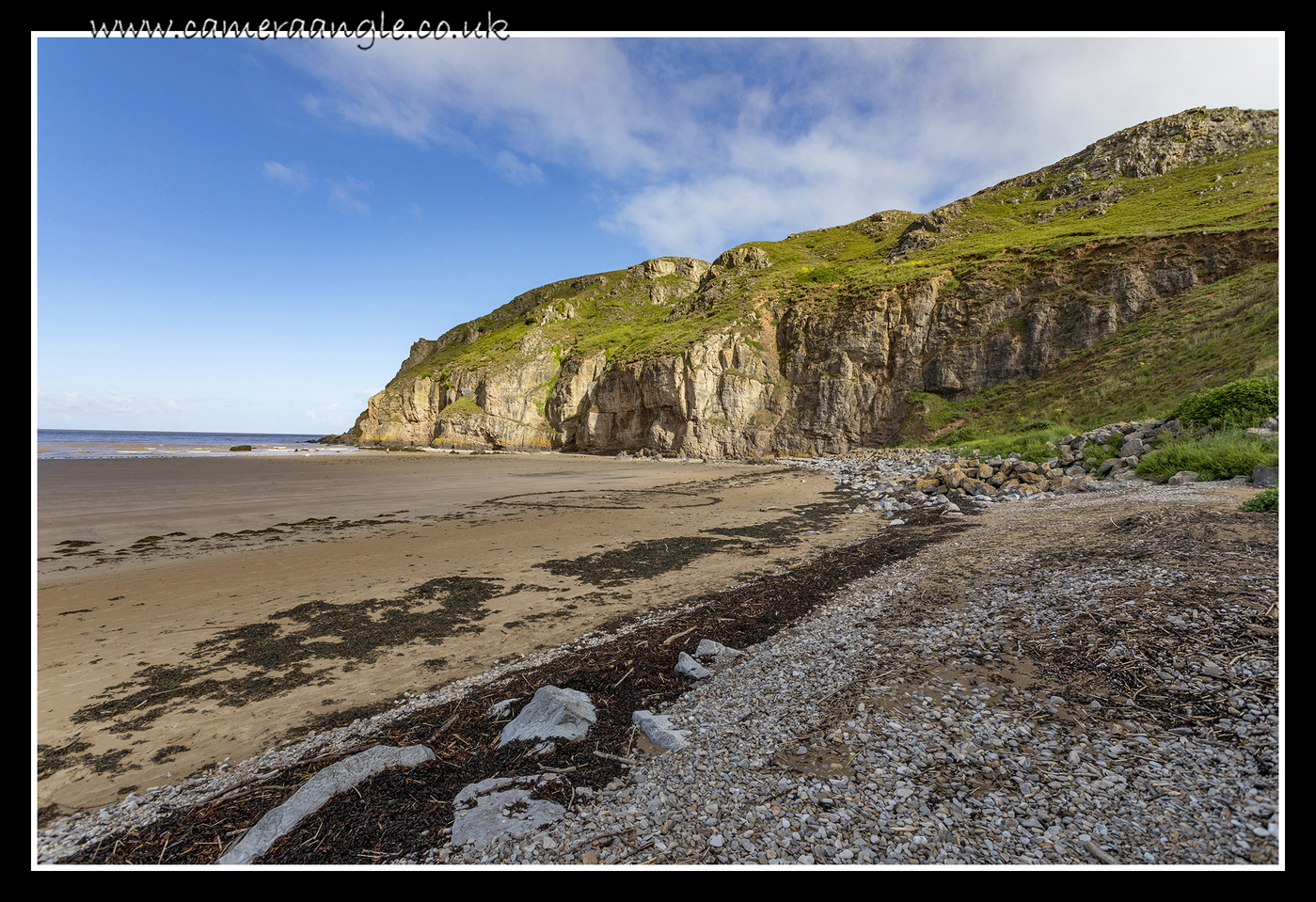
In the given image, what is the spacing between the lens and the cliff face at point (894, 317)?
39531mm

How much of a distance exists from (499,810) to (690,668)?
88.5 inches

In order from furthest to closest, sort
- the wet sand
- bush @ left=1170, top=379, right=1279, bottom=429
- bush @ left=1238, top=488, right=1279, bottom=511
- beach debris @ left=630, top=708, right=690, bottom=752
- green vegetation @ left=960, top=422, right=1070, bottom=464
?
1. green vegetation @ left=960, top=422, right=1070, bottom=464
2. bush @ left=1170, top=379, right=1279, bottom=429
3. bush @ left=1238, top=488, right=1279, bottom=511
4. the wet sand
5. beach debris @ left=630, top=708, right=690, bottom=752

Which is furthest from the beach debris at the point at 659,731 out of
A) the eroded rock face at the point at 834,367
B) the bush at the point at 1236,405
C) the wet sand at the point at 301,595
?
Answer: the eroded rock face at the point at 834,367

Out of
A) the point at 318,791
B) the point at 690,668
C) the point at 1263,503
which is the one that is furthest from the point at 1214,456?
the point at 318,791

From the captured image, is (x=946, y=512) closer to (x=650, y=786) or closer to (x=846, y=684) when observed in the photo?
(x=846, y=684)

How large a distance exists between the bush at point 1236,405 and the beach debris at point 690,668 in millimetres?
15147

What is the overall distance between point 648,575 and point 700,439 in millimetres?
44237

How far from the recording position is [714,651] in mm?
4961

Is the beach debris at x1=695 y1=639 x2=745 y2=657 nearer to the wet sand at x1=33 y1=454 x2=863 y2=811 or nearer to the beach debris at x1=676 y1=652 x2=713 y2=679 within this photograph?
the beach debris at x1=676 y1=652 x2=713 y2=679

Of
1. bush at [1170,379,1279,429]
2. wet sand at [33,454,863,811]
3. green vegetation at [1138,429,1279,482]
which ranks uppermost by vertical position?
bush at [1170,379,1279,429]

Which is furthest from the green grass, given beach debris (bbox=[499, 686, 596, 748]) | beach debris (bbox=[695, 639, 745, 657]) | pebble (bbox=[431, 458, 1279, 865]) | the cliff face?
the cliff face

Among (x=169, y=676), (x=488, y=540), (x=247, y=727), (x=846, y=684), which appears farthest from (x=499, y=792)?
(x=488, y=540)

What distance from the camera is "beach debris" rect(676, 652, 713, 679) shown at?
4.48 metres

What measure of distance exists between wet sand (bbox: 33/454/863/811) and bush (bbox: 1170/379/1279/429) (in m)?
9.22
